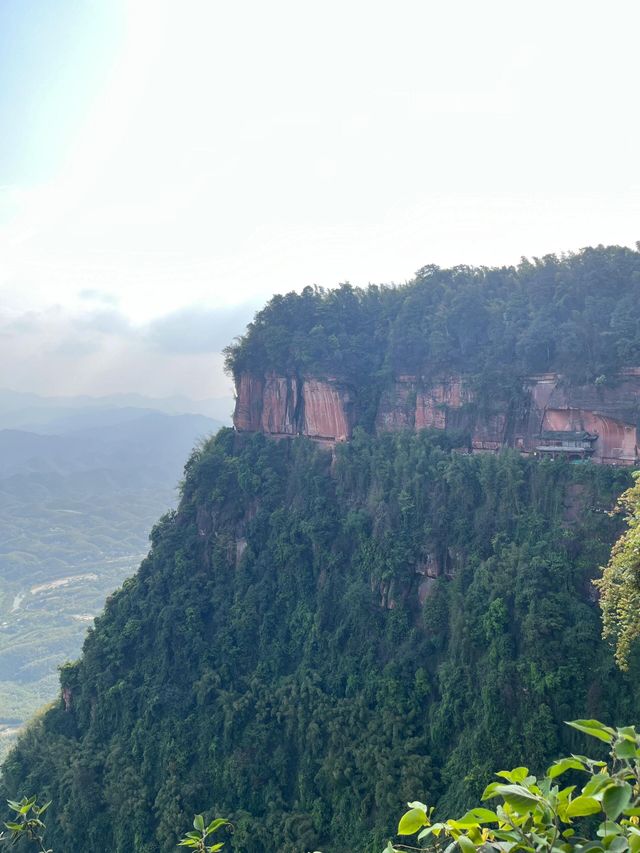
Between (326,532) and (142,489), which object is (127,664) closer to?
(326,532)

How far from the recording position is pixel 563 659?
21.3 meters

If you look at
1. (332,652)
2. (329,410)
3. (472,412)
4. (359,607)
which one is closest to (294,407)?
(329,410)

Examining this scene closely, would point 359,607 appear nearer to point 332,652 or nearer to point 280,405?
point 332,652

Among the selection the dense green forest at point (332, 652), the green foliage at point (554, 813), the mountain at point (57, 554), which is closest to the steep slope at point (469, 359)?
the dense green forest at point (332, 652)

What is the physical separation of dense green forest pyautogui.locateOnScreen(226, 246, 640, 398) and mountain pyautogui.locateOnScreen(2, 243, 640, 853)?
11 centimetres

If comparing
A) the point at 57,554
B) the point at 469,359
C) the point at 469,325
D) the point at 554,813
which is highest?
the point at 469,325

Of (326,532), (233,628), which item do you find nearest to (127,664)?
(233,628)

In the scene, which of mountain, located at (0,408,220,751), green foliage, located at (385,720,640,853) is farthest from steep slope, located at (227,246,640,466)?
green foliage, located at (385,720,640,853)

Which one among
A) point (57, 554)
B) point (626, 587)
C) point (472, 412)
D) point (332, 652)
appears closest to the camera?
point (626, 587)

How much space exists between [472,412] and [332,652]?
13.0 m

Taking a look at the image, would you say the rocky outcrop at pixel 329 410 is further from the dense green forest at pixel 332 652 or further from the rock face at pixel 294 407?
the dense green forest at pixel 332 652

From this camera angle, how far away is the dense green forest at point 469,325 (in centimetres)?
2792

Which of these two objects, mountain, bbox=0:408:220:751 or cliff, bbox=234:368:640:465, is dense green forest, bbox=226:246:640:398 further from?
mountain, bbox=0:408:220:751

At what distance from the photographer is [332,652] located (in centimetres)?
2891
